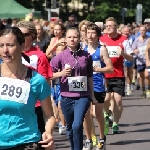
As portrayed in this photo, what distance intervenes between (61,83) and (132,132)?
330 cm

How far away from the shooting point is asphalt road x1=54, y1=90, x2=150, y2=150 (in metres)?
10.2

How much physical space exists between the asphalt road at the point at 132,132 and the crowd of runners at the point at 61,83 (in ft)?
0.91

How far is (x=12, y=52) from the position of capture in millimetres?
4820

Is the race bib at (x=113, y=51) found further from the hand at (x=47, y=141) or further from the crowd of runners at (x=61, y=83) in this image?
the hand at (x=47, y=141)

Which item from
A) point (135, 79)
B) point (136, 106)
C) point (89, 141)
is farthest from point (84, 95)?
point (135, 79)

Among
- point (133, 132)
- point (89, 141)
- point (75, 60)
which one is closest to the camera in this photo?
point (75, 60)

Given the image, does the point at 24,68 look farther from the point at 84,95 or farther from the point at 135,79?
the point at 135,79

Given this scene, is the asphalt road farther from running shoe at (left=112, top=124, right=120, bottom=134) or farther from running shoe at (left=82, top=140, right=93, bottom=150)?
running shoe at (left=82, top=140, right=93, bottom=150)

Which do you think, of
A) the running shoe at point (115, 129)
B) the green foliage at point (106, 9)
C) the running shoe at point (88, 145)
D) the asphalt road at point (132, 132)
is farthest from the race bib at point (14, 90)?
the green foliage at point (106, 9)

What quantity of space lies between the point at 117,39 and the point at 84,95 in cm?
359

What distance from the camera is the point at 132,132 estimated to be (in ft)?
38.2

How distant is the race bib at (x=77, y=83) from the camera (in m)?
8.43

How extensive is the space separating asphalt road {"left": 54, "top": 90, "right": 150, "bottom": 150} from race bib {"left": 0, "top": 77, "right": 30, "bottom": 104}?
506cm

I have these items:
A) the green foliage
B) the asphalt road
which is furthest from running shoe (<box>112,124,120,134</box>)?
the green foliage
